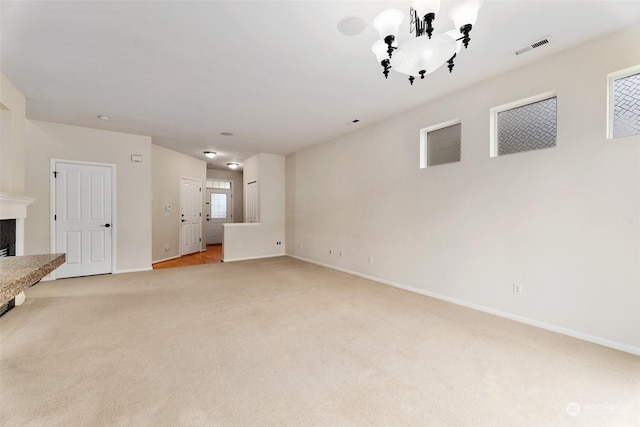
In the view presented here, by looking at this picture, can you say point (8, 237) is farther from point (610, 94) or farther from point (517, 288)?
point (610, 94)

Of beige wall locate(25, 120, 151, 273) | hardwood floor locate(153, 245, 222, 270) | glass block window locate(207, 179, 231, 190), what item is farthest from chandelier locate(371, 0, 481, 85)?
glass block window locate(207, 179, 231, 190)

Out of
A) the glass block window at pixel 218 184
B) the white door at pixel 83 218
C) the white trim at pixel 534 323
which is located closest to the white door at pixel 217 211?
the glass block window at pixel 218 184

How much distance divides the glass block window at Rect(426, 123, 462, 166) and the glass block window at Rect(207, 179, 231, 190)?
7730mm

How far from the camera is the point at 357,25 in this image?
2160mm

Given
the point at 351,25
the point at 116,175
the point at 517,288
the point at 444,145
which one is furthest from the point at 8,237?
the point at 517,288

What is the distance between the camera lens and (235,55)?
257 cm

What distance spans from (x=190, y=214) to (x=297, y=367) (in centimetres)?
634

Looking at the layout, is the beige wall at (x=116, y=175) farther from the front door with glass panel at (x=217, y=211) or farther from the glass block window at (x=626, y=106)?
the glass block window at (x=626, y=106)

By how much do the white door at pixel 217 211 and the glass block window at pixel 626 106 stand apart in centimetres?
955

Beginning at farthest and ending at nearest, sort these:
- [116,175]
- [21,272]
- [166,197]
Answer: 1. [166,197]
2. [116,175]
3. [21,272]

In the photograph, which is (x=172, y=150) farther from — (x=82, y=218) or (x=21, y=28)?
(x=21, y=28)

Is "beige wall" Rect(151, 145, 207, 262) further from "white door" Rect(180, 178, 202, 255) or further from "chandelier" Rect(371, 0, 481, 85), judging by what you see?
"chandelier" Rect(371, 0, 481, 85)

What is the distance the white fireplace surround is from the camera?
2.92 m

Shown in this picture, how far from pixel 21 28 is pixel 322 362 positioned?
3.71 meters
